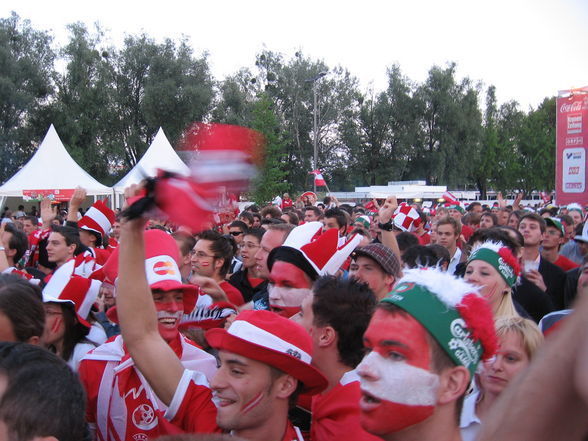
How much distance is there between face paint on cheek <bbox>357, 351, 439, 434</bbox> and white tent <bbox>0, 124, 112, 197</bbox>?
1915cm

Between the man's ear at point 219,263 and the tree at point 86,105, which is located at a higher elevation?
the tree at point 86,105

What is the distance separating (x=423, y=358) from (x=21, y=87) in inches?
1616

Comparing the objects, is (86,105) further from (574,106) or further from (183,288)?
(183,288)

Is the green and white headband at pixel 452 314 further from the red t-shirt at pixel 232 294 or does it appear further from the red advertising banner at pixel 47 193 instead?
the red advertising banner at pixel 47 193

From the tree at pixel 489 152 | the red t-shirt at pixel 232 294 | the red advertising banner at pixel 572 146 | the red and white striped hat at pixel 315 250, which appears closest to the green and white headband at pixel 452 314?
the red and white striped hat at pixel 315 250

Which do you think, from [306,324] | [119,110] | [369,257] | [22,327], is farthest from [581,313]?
[119,110]

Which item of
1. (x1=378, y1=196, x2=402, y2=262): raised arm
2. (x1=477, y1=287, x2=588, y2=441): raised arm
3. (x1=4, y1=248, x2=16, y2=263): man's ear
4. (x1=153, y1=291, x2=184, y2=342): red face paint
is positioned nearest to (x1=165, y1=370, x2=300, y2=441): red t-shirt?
(x1=153, y1=291, x2=184, y2=342): red face paint

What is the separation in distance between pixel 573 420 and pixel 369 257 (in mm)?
3745

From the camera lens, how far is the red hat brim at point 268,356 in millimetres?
2436

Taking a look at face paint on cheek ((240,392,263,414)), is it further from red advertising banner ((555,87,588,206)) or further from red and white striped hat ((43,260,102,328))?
red advertising banner ((555,87,588,206))

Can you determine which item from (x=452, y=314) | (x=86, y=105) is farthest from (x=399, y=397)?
(x=86, y=105)

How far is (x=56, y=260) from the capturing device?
6195mm

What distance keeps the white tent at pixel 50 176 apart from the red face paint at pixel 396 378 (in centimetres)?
1909

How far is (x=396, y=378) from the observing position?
199 cm
